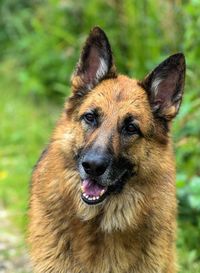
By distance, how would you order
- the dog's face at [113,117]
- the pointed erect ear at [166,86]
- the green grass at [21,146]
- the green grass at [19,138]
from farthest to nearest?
the green grass at [19,138] → the green grass at [21,146] → the pointed erect ear at [166,86] → the dog's face at [113,117]

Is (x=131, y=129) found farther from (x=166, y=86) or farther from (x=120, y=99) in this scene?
(x=166, y=86)

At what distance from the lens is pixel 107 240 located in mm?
4750

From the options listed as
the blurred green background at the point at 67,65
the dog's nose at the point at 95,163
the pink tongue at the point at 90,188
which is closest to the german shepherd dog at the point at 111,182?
the pink tongue at the point at 90,188

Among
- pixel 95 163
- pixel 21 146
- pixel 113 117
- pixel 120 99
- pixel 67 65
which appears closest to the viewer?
pixel 95 163

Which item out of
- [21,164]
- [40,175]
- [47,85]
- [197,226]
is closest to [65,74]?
[47,85]

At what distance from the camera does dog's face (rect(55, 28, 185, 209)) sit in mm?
4508

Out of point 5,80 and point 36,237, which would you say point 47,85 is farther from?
point 36,237

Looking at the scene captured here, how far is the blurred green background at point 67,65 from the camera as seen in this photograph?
6914 mm

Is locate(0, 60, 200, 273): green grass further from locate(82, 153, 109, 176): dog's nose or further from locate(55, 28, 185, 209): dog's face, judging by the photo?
locate(82, 153, 109, 176): dog's nose

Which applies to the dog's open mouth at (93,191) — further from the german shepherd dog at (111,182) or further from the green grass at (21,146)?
the green grass at (21,146)

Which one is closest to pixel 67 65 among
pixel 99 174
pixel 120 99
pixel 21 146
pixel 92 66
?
pixel 21 146

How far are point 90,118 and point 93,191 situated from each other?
0.49m

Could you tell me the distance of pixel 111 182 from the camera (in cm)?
454

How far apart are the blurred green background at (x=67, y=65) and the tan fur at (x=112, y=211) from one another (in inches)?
45.9
